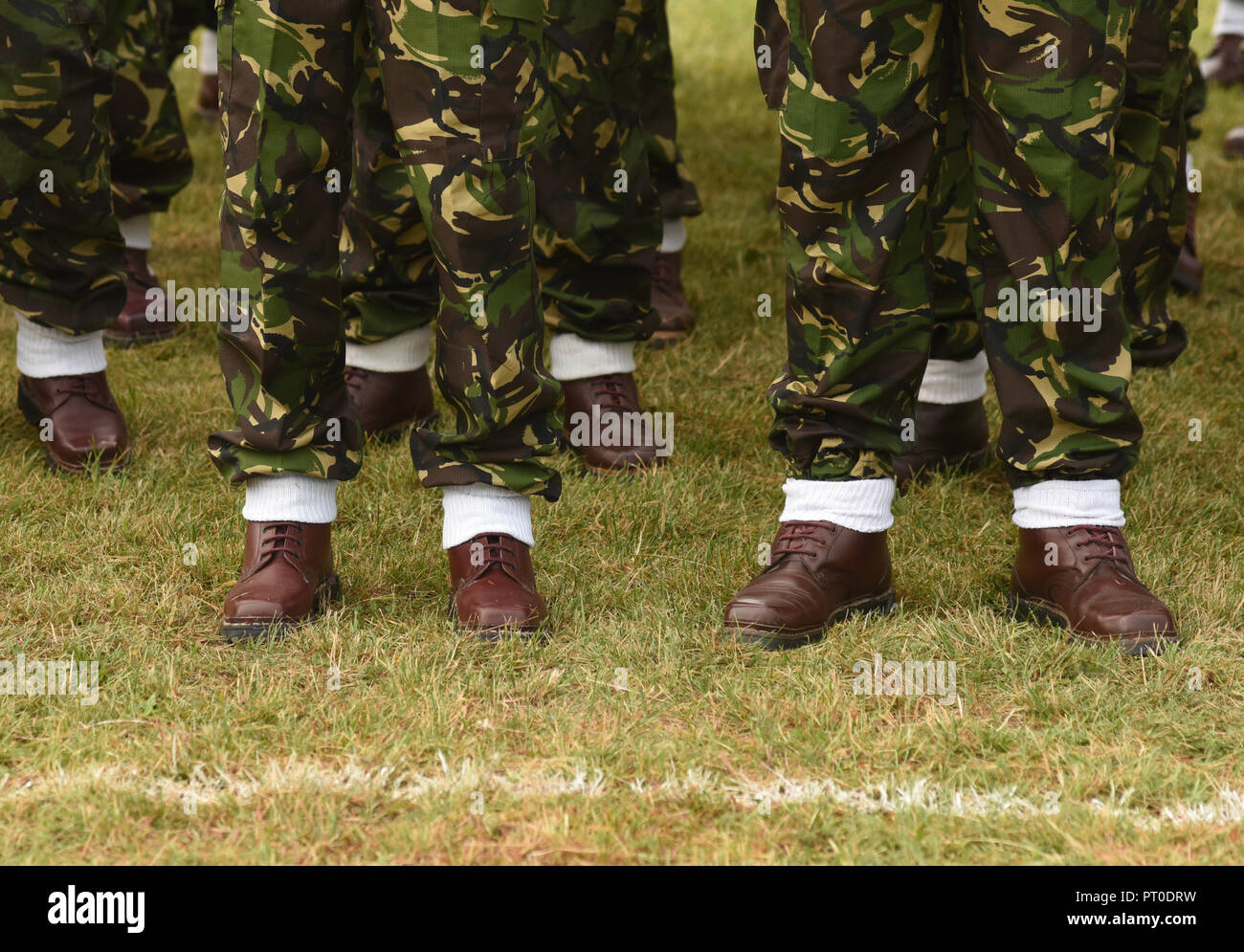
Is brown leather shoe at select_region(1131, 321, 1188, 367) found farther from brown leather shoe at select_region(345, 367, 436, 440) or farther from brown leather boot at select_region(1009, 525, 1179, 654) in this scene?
brown leather shoe at select_region(345, 367, 436, 440)

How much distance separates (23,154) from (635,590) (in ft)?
4.93

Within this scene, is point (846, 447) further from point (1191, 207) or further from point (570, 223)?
point (1191, 207)

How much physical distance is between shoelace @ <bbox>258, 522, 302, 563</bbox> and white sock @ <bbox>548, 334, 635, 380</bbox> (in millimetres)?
937

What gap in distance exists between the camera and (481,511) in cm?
219

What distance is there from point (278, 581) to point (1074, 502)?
50.1 inches

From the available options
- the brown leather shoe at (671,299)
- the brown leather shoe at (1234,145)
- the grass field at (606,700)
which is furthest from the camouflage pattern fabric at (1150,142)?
the brown leather shoe at (1234,145)

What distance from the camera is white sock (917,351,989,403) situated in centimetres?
283

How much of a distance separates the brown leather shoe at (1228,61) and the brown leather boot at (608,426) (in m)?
5.32

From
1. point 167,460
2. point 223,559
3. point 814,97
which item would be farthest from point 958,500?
point 167,460

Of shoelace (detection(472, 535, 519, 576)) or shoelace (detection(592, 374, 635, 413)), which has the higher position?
shoelace (detection(592, 374, 635, 413))

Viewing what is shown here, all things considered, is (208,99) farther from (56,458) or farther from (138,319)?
(56,458)

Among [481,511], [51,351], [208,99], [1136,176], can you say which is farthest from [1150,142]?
[208,99]

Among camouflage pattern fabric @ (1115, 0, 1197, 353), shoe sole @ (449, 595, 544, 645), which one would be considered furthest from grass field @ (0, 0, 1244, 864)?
camouflage pattern fabric @ (1115, 0, 1197, 353)

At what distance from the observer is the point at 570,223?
283 centimetres
